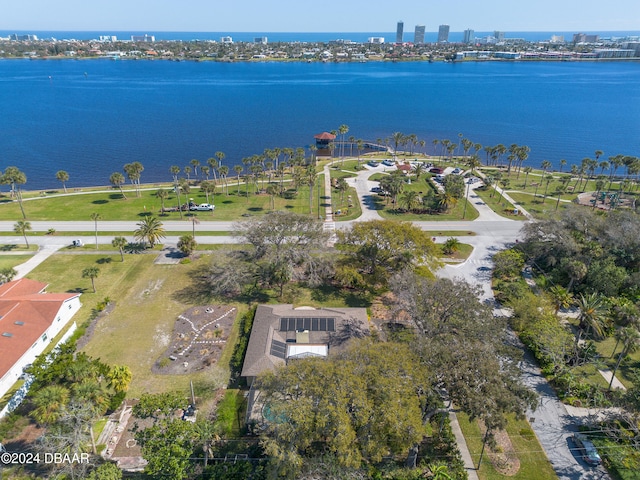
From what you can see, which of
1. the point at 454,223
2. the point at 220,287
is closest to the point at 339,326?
the point at 220,287

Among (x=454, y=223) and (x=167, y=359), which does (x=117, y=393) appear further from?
(x=454, y=223)

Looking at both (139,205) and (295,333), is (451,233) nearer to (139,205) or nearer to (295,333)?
(295,333)

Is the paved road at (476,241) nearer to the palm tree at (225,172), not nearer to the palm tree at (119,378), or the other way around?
the palm tree at (225,172)

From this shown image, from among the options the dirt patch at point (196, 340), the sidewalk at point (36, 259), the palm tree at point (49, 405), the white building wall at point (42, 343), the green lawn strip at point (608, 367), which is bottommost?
the green lawn strip at point (608, 367)

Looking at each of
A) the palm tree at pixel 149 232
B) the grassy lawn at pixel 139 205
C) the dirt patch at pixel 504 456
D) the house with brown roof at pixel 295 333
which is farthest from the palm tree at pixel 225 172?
the dirt patch at pixel 504 456

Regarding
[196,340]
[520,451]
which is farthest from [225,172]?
[520,451]

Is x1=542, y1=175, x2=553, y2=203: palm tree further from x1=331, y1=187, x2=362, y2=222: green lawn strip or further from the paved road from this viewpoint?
x1=331, y1=187, x2=362, y2=222: green lawn strip

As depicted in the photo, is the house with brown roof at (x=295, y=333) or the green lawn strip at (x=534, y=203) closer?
the house with brown roof at (x=295, y=333)

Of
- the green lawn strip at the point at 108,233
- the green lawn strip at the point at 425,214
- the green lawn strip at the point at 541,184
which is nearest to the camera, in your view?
the green lawn strip at the point at 108,233
